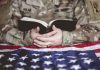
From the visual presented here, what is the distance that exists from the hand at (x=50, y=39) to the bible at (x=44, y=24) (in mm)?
45

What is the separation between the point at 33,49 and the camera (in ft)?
5.28

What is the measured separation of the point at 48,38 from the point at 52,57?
0.18 metres

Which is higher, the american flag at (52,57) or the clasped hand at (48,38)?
the clasped hand at (48,38)

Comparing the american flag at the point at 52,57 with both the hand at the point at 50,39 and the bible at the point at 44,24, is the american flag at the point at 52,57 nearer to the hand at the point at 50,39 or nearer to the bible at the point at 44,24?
the hand at the point at 50,39

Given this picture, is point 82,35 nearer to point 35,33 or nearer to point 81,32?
point 81,32

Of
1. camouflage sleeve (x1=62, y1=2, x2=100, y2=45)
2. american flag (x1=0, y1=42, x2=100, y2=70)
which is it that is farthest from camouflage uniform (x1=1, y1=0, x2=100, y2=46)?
american flag (x1=0, y1=42, x2=100, y2=70)

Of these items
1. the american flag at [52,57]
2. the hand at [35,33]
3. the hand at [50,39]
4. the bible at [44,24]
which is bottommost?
the american flag at [52,57]

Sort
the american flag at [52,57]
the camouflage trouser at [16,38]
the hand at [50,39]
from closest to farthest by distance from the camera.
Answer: the american flag at [52,57]
the hand at [50,39]
the camouflage trouser at [16,38]

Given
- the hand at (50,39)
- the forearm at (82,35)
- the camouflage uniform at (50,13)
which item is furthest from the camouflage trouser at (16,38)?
the forearm at (82,35)

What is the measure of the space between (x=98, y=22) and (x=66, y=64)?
0.53 meters

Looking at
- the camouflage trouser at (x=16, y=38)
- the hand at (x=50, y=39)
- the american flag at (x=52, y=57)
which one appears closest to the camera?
the american flag at (x=52, y=57)

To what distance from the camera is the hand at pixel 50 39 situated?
162 cm

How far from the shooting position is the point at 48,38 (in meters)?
1.63

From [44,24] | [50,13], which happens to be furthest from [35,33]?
[50,13]
